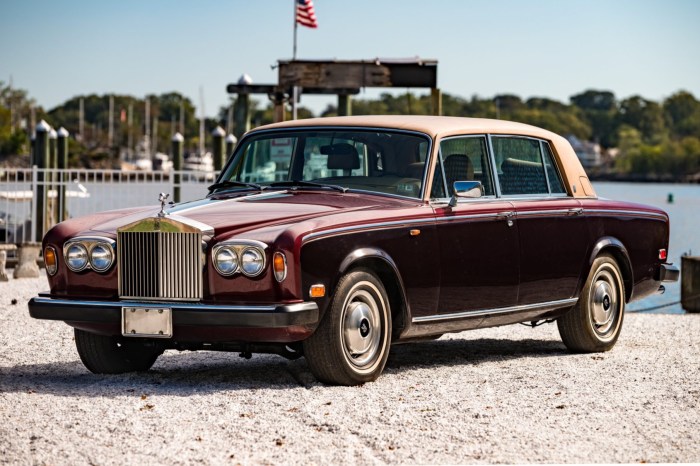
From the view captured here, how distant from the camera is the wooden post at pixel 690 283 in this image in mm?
18516

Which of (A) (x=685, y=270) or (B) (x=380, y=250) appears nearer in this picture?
(B) (x=380, y=250)

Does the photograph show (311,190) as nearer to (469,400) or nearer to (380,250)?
(380,250)

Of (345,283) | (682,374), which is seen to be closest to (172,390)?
(345,283)

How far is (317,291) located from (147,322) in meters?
1.07

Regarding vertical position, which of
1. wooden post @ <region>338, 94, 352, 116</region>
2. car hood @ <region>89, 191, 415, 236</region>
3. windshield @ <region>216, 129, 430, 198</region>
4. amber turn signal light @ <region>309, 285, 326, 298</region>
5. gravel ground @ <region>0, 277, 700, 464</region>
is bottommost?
gravel ground @ <region>0, 277, 700, 464</region>

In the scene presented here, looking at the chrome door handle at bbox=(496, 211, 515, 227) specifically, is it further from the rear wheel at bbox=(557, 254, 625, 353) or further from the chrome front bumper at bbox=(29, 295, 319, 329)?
the chrome front bumper at bbox=(29, 295, 319, 329)

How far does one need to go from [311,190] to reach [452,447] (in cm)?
310

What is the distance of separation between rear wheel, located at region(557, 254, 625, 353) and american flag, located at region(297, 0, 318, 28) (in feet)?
53.5

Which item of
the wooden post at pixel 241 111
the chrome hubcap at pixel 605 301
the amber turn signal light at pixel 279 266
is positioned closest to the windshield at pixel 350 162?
the amber turn signal light at pixel 279 266

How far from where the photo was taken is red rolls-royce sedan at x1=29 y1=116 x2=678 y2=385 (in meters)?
8.06

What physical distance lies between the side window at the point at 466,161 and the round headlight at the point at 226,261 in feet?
6.49

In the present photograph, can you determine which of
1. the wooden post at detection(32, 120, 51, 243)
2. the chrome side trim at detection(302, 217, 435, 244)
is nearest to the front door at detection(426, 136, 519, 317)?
the chrome side trim at detection(302, 217, 435, 244)

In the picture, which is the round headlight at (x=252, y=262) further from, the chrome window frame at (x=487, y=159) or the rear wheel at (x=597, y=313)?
the rear wheel at (x=597, y=313)

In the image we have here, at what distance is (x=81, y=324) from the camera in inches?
336
